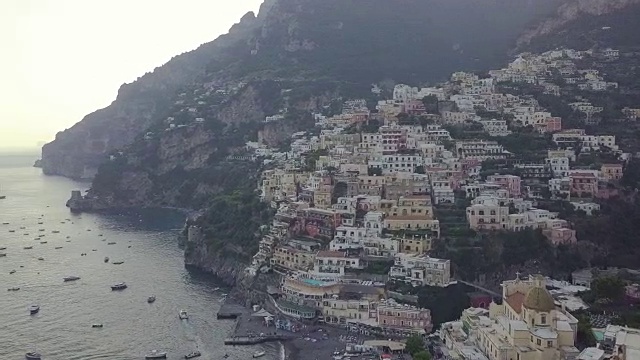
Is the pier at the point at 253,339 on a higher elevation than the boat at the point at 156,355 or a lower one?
higher

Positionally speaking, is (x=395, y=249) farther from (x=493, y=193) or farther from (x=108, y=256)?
(x=108, y=256)

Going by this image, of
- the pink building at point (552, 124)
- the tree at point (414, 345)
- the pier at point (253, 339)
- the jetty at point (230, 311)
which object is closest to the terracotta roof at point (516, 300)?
the tree at point (414, 345)

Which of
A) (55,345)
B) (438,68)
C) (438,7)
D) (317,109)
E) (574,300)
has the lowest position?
(55,345)

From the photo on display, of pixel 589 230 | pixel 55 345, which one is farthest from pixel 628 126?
pixel 55 345

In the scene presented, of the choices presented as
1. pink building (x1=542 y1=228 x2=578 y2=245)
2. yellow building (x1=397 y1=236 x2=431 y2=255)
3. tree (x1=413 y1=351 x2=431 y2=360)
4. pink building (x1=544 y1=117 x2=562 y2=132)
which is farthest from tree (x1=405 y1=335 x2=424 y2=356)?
pink building (x1=544 y1=117 x2=562 y2=132)

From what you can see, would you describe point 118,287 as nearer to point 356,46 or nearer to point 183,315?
point 183,315

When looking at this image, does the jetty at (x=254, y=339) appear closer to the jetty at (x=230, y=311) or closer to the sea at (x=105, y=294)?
the sea at (x=105, y=294)
